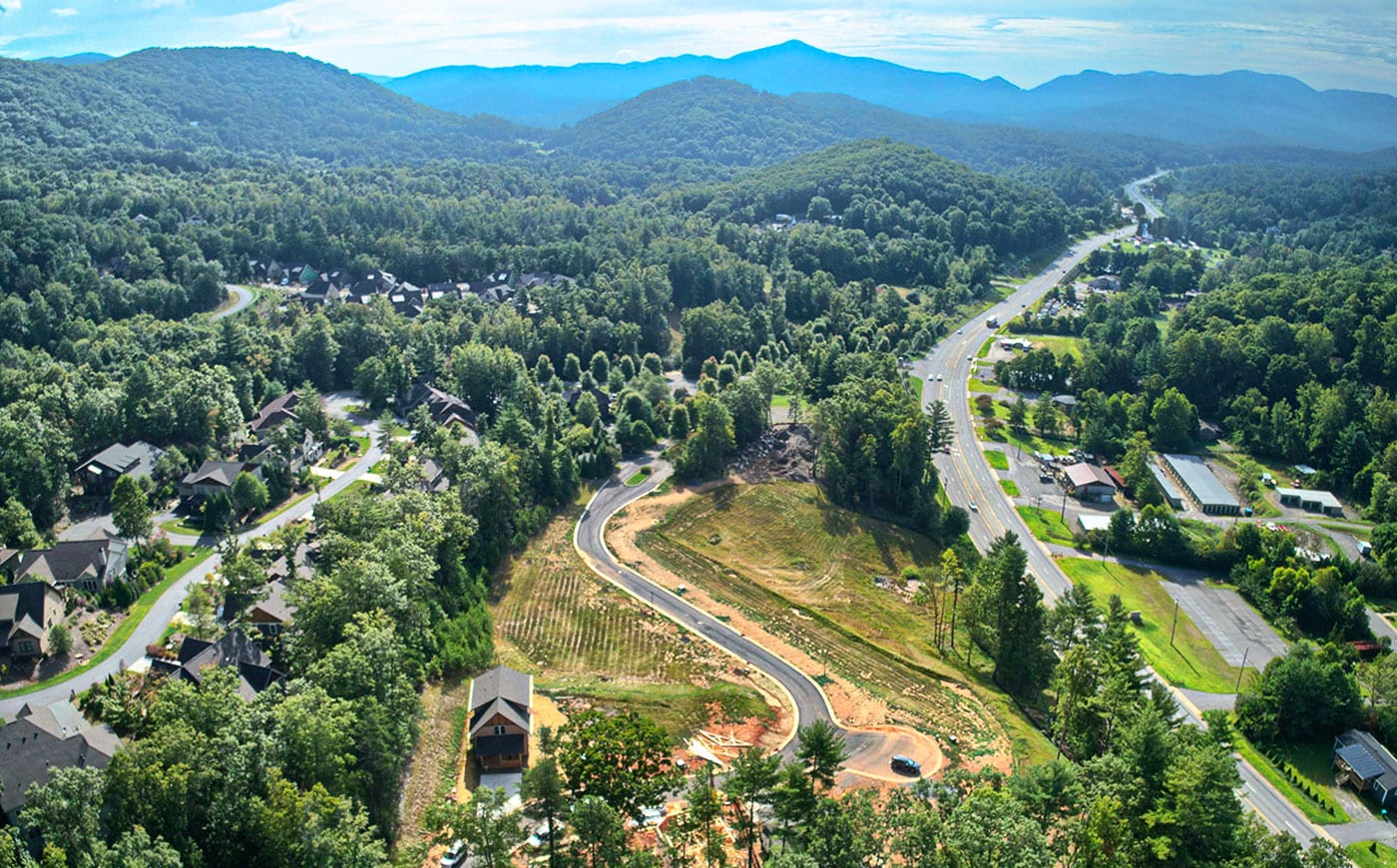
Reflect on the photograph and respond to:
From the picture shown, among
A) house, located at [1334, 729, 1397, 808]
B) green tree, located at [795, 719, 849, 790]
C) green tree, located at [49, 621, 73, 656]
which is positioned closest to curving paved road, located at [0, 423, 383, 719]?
green tree, located at [49, 621, 73, 656]

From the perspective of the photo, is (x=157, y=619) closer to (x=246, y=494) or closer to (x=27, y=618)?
(x=27, y=618)

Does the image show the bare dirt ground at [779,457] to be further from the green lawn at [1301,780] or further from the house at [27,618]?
the house at [27,618]

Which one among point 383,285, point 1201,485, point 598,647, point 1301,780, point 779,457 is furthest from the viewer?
point 383,285

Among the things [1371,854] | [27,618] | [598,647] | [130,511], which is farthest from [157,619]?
[1371,854]

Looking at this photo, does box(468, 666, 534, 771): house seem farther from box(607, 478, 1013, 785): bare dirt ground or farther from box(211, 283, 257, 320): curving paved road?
box(211, 283, 257, 320): curving paved road

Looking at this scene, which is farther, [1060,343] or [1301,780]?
[1060,343]

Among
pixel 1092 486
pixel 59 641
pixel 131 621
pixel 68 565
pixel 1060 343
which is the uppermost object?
pixel 68 565

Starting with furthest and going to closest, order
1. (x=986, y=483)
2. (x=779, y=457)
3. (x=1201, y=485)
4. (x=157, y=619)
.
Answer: (x=779, y=457) < (x=986, y=483) < (x=1201, y=485) < (x=157, y=619)

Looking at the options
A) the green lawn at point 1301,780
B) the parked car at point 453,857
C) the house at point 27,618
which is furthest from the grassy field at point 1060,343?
the house at point 27,618
